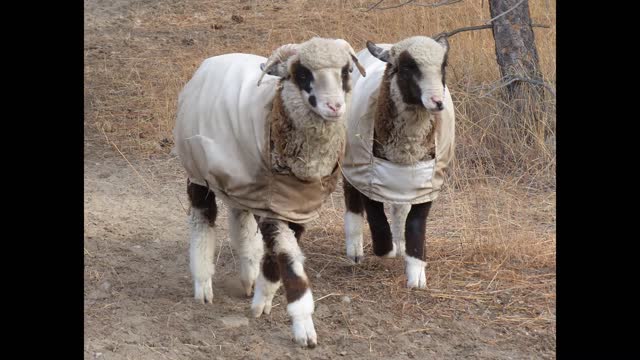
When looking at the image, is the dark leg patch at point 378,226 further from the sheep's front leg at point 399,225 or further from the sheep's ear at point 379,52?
the sheep's ear at point 379,52

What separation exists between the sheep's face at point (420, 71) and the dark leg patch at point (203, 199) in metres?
1.41

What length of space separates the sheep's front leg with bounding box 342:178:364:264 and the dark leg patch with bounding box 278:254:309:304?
4.76 ft

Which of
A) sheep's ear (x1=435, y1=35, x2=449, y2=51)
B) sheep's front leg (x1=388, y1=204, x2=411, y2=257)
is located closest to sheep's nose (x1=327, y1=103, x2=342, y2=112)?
sheep's ear (x1=435, y1=35, x2=449, y2=51)

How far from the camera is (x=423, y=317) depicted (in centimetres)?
555

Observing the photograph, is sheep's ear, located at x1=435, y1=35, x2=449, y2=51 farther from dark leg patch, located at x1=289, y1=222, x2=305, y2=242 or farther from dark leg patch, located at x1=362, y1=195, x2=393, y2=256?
dark leg patch, located at x1=289, y1=222, x2=305, y2=242

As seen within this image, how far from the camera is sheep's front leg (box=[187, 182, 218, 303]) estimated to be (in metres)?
5.85

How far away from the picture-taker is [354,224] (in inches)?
255

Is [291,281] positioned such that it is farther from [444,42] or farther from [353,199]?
[444,42]

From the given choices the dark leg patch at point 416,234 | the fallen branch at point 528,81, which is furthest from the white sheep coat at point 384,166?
the fallen branch at point 528,81

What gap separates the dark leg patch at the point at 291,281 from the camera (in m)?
5.03

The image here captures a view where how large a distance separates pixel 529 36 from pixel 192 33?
17.8 ft

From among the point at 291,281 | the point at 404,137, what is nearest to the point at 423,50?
the point at 404,137

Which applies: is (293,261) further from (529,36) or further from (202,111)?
(529,36)

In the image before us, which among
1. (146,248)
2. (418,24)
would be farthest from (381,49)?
(418,24)
